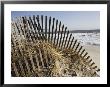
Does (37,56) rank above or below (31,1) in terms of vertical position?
below

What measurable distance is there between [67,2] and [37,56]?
0.29 meters

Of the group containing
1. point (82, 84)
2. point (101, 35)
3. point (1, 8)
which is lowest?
point (82, 84)

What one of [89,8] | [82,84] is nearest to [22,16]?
[89,8]

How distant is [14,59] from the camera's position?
49.0 inches

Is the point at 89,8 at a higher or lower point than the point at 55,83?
higher

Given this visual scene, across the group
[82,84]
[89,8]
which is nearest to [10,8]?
[89,8]

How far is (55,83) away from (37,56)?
0.15 meters

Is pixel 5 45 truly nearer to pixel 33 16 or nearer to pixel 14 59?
pixel 14 59

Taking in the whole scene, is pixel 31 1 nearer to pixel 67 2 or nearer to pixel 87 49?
pixel 67 2

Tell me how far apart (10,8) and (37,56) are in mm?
260

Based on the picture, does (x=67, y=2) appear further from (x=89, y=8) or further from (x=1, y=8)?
(x=1, y=8)

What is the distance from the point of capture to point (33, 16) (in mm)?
1250

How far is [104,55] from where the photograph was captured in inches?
48.8

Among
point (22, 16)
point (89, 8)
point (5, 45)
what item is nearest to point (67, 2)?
point (89, 8)
